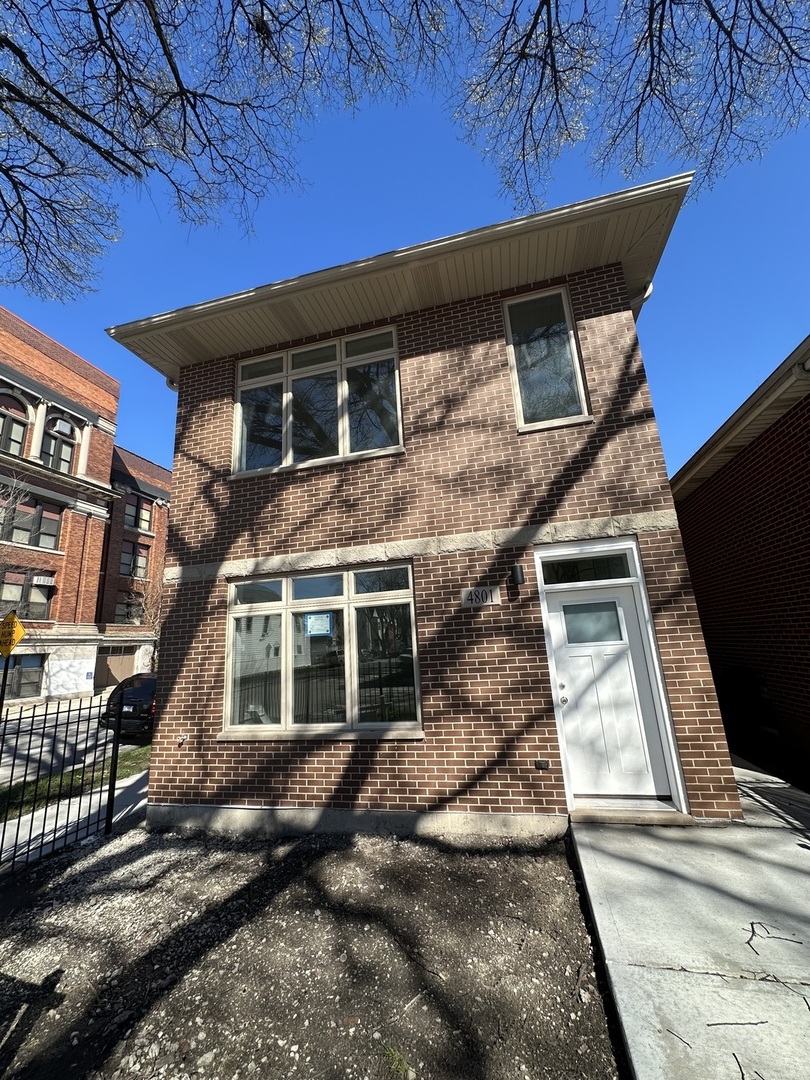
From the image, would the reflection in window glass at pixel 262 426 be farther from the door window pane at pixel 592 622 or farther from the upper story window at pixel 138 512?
the upper story window at pixel 138 512

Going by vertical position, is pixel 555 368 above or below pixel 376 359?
below

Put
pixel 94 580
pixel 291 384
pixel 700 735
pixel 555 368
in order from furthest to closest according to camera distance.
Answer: pixel 94 580 < pixel 291 384 < pixel 555 368 < pixel 700 735

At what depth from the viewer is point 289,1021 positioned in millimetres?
2746

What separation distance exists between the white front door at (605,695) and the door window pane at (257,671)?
3.36 metres

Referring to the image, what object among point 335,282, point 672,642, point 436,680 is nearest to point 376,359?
point 335,282

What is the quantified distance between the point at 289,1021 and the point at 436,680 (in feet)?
9.79

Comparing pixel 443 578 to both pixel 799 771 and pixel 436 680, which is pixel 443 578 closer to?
pixel 436 680

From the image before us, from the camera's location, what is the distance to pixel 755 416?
6.28 m

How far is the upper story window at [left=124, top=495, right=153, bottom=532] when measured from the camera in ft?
98.8

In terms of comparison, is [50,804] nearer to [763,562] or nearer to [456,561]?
[456,561]

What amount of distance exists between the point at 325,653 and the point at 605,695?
10.7 ft

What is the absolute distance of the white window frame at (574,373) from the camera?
18.0ft

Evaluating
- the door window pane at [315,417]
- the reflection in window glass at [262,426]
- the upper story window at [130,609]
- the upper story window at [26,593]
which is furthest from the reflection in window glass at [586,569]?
the upper story window at [130,609]

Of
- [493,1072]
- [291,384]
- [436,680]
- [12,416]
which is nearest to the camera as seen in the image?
[493,1072]
